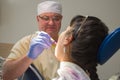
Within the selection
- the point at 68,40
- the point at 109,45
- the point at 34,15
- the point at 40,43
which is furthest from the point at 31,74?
the point at 34,15

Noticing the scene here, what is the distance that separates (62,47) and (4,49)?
162 centimetres

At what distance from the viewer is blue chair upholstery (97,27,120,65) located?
109cm

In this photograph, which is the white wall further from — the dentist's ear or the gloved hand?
the dentist's ear

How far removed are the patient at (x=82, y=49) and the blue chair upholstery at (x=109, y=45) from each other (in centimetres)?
7

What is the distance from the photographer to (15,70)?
1.60 metres

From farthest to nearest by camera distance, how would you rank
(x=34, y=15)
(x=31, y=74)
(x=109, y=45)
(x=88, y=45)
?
(x=34, y=15) → (x=31, y=74) → (x=88, y=45) → (x=109, y=45)

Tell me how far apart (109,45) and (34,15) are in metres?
1.89

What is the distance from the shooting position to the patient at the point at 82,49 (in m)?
1.19

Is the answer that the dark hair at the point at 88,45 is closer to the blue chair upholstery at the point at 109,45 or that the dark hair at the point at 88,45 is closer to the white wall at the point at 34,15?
the blue chair upholstery at the point at 109,45

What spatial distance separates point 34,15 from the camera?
2.89 m

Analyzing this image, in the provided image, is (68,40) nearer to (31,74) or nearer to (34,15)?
(31,74)

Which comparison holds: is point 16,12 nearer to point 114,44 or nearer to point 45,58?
point 45,58

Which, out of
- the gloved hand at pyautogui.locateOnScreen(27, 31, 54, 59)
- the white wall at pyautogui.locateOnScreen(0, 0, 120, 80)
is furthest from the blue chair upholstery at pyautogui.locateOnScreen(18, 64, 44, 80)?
the white wall at pyautogui.locateOnScreen(0, 0, 120, 80)

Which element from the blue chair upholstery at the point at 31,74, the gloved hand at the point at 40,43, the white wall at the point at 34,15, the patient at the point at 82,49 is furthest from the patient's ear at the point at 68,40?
the white wall at the point at 34,15
